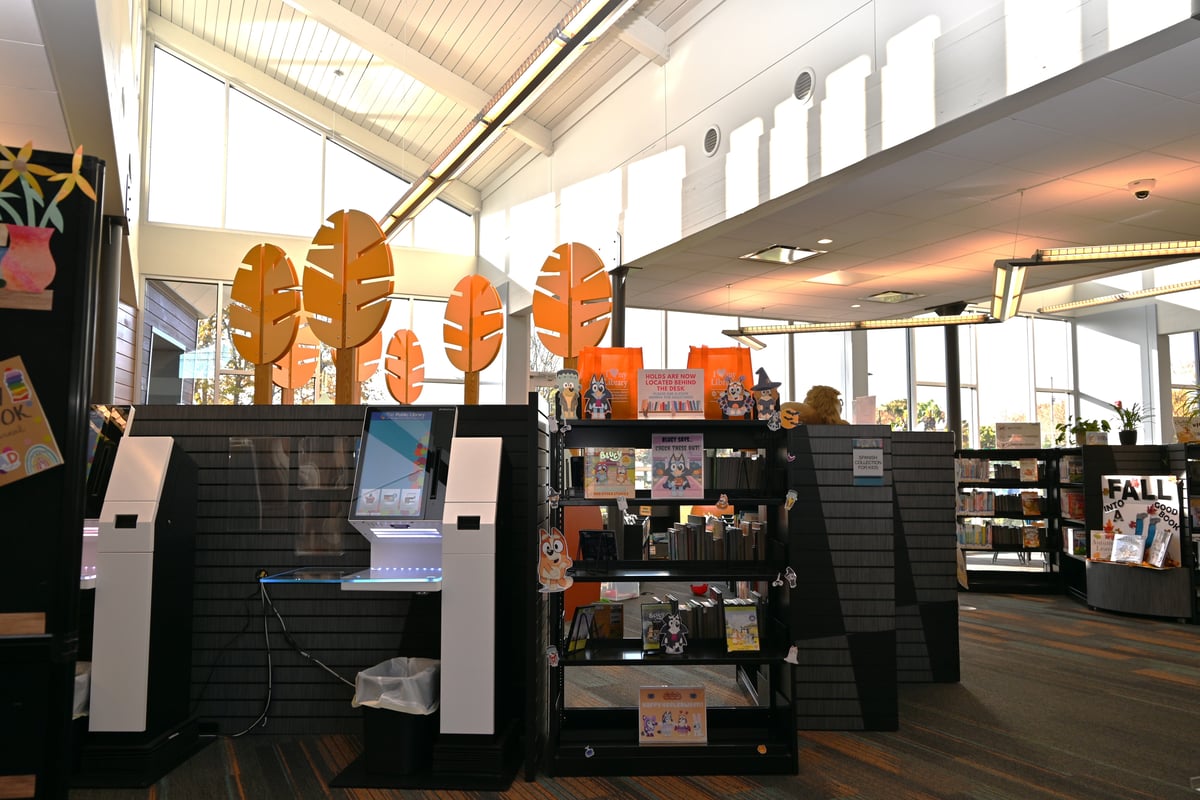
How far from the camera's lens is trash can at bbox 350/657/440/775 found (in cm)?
336

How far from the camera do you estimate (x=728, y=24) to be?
8.03 meters

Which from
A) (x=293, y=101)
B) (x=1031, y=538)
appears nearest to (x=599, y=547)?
(x=1031, y=538)

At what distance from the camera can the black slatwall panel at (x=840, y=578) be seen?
13.5 ft

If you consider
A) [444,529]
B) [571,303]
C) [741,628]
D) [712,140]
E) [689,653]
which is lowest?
[689,653]

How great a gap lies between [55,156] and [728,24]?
23.6ft

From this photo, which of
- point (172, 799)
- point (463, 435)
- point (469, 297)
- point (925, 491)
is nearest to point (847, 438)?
point (925, 491)

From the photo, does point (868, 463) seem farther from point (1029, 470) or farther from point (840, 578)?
point (1029, 470)

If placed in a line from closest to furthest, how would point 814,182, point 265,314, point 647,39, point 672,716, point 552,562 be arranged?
point 552,562 < point 672,716 < point 265,314 < point 814,182 < point 647,39

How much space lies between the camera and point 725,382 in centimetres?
370

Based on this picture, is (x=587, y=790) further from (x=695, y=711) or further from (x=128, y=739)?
(x=128, y=739)

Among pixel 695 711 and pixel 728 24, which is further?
pixel 728 24

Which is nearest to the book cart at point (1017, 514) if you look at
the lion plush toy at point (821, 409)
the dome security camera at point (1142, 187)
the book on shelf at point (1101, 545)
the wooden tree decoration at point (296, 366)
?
the book on shelf at point (1101, 545)

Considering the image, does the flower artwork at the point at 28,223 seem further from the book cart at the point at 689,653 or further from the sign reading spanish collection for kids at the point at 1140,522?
the sign reading spanish collection for kids at the point at 1140,522

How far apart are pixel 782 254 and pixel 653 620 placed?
6284 mm
